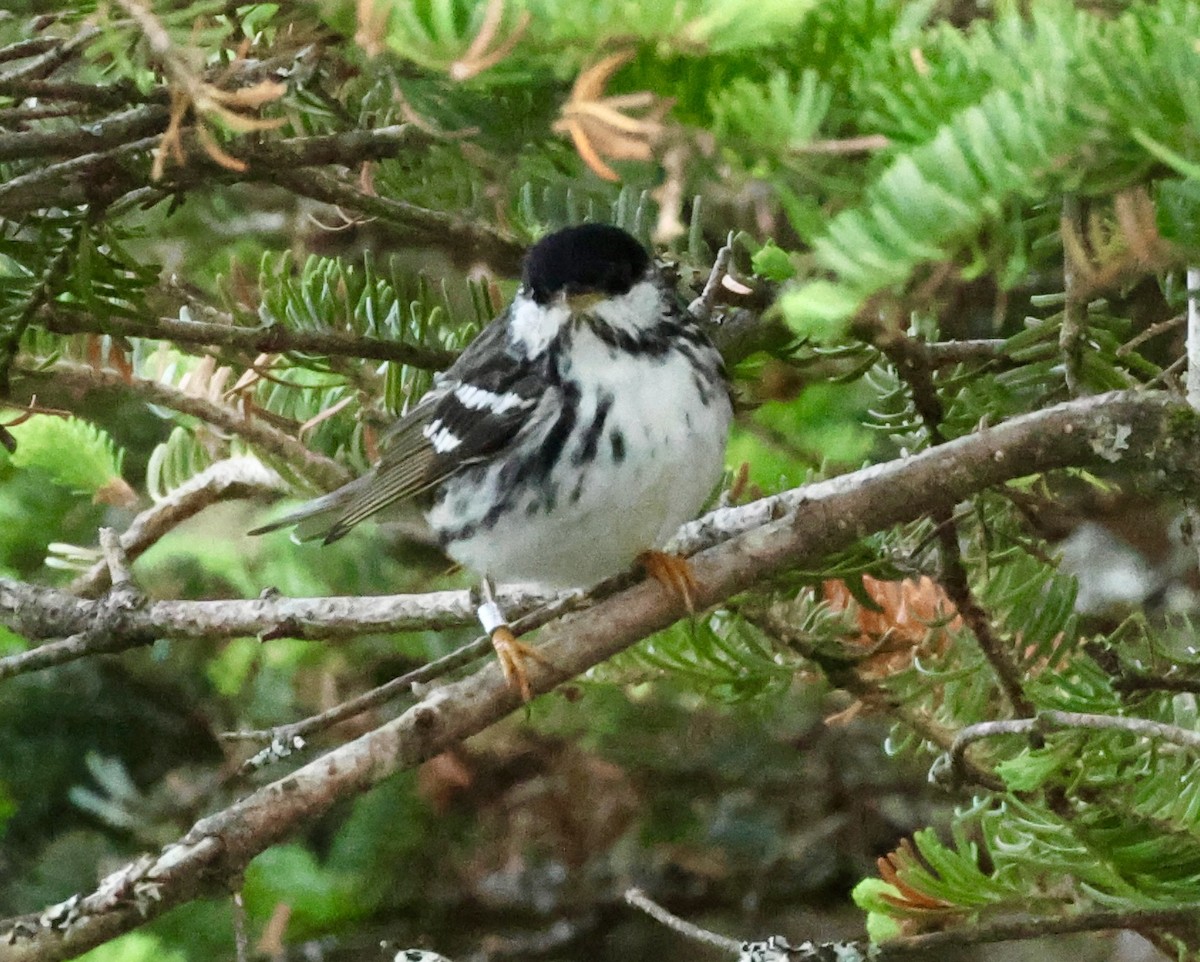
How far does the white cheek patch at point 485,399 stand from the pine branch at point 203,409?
16cm

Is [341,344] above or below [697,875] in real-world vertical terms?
above

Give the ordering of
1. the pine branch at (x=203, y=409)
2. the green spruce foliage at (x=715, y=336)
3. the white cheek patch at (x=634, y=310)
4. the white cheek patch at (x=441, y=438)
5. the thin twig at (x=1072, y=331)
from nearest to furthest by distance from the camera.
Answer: the green spruce foliage at (x=715, y=336) < the thin twig at (x=1072, y=331) < the pine branch at (x=203, y=409) < the white cheek patch at (x=634, y=310) < the white cheek patch at (x=441, y=438)

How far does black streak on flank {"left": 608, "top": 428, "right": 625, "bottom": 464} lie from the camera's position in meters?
0.92

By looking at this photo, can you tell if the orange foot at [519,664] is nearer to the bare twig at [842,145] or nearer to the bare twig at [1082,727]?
the bare twig at [1082,727]

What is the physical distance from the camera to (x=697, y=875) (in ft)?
4.20

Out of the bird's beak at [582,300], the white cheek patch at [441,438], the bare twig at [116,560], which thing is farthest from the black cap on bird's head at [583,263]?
the bare twig at [116,560]

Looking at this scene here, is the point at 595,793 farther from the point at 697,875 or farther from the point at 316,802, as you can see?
the point at 316,802

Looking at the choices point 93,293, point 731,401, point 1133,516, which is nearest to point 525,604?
point 731,401

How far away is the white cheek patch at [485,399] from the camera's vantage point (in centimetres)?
99

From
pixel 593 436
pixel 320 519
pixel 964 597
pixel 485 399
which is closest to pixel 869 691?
pixel 964 597

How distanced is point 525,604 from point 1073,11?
84 centimetres

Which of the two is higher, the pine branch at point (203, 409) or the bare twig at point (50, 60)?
the bare twig at point (50, 60)

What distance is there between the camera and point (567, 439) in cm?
94

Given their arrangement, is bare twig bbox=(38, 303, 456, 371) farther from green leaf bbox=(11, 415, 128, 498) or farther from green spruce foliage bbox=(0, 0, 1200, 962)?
green leaf bbox=(11, 415, 128, 498)
